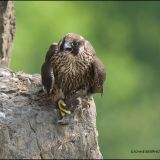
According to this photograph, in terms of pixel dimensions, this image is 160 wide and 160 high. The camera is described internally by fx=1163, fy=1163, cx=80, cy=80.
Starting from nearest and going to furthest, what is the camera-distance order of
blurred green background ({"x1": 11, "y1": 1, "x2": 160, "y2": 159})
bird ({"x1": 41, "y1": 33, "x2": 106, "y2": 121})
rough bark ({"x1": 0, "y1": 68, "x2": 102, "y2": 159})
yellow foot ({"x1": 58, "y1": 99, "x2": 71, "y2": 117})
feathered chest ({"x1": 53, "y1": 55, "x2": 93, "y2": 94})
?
rough bark ({"x1": 0, "y1": 68, "x2": 102, "y2": 159}) → yellow foot ({"x1": 58, "y1": 99, "x2": 71, "y2": 117}) → bird ({"x1": 41, "y1": 33, "x2": 106, "y2": 121}) → feathered chest ({"x1": 53, "y1": 55, "x2": 93, "y2": 94}) → blurred green background ({"x1": 11, "y1": 1, "x2": 160, "y2": 159})

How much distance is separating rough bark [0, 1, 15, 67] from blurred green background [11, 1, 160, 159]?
8.09m

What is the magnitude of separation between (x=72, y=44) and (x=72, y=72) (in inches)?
13.7

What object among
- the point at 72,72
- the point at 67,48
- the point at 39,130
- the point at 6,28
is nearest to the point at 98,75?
the point at 72,72

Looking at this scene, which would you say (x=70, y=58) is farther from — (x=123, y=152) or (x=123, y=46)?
(x=123, y=46)

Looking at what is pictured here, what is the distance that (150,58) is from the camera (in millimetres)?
27781

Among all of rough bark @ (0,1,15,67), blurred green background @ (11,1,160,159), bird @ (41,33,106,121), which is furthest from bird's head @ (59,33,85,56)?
blurred green background @ (11,1,160,159)

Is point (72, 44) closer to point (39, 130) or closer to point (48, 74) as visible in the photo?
point (48, 74)

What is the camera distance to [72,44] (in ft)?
33.2

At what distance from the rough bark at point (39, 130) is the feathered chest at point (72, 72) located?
216 mm

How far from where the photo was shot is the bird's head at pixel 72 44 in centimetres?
1012

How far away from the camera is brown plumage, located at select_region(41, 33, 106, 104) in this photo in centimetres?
1023

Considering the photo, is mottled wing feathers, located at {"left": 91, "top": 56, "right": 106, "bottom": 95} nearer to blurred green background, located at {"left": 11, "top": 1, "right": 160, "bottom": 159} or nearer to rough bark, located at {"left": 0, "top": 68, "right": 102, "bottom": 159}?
rough bark, located at {"left": 0, "top": 68, "right": 102, "bottom": 159}

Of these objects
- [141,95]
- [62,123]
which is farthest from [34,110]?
[141,95]

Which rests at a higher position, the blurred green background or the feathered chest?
the feathered chest
